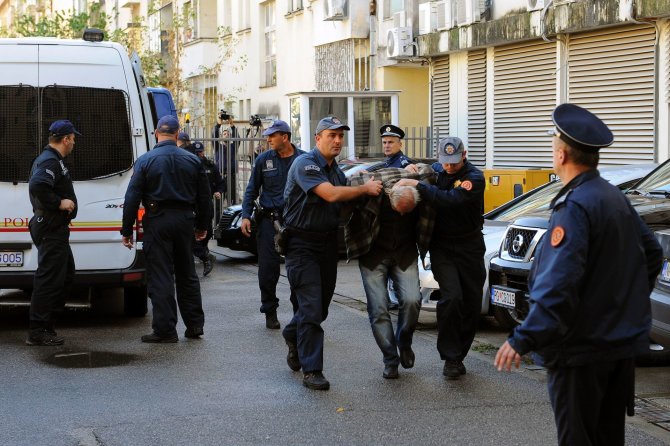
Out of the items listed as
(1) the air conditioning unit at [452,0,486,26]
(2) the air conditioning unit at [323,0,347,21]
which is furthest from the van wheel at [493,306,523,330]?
(2) the air conditioning unit at [323,0,347,21]

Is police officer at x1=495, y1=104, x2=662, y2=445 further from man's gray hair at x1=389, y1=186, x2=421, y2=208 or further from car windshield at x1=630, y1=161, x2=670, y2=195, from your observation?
car windshield at x1=630, y1=161, x2=670, y2=195

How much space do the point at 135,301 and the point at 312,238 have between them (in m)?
4.04

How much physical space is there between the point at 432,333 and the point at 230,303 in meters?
2.95

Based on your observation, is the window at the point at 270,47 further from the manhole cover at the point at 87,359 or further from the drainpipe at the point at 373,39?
the manhole cover at the point at 87,359

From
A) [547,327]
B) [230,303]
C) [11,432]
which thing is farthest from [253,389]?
[230,303]

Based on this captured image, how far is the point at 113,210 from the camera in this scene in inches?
439

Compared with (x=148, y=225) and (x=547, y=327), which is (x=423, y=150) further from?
(x=547, y=327)

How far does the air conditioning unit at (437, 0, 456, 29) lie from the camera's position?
933 inches

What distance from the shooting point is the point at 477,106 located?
80.1ft

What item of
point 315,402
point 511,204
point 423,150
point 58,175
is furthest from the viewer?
point 423,150

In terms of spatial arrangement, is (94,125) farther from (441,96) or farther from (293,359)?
(441,96)

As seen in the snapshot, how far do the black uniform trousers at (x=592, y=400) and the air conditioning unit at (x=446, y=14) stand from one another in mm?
19269

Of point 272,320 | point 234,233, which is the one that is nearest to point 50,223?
point 272,320

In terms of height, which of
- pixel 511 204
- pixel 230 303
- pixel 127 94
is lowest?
pixel 230 303
